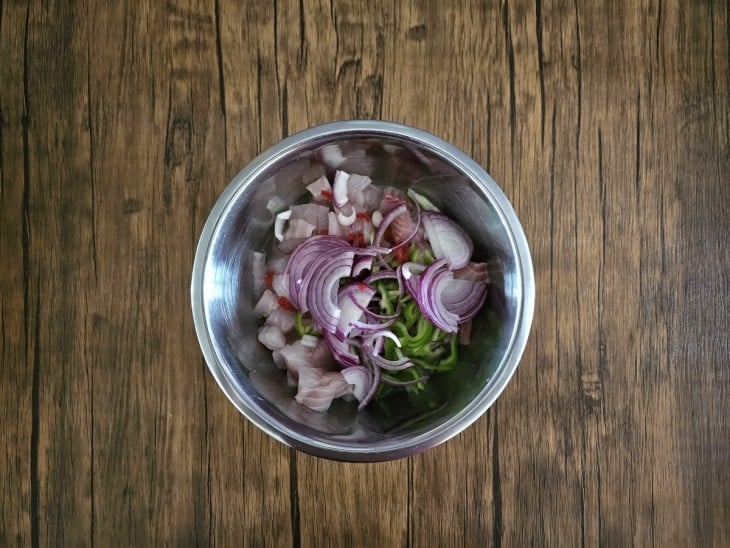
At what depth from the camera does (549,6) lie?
1.40 metres

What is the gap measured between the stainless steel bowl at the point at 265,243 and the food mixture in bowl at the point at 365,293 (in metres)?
0.03

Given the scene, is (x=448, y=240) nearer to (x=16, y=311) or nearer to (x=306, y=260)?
(x=306, y=260)

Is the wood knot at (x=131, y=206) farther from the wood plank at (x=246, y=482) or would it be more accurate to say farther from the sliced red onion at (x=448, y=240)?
the sliced red onion at (x=448, y=240)

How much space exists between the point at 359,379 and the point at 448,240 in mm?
307

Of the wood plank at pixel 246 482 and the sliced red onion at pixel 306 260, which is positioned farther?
the wood plank at pixel 246 482

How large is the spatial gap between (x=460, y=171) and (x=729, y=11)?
2.58 ft

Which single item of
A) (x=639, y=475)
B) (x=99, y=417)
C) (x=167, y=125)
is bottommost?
(x=639, y=475)

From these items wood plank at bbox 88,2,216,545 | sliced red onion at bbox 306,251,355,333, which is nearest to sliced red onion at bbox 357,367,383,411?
sliced red onion at bbox 306,251,355,333

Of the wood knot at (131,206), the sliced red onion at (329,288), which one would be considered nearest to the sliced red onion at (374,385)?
the sliced red onion at (329,288)

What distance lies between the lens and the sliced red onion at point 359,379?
121 centimetres

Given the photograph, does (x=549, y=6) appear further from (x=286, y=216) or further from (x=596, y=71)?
(x=286, y=216)

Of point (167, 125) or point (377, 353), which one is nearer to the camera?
point (377, 353)

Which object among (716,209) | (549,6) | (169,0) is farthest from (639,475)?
(169,0)

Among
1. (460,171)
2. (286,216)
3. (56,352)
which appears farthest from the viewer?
(56,352)
